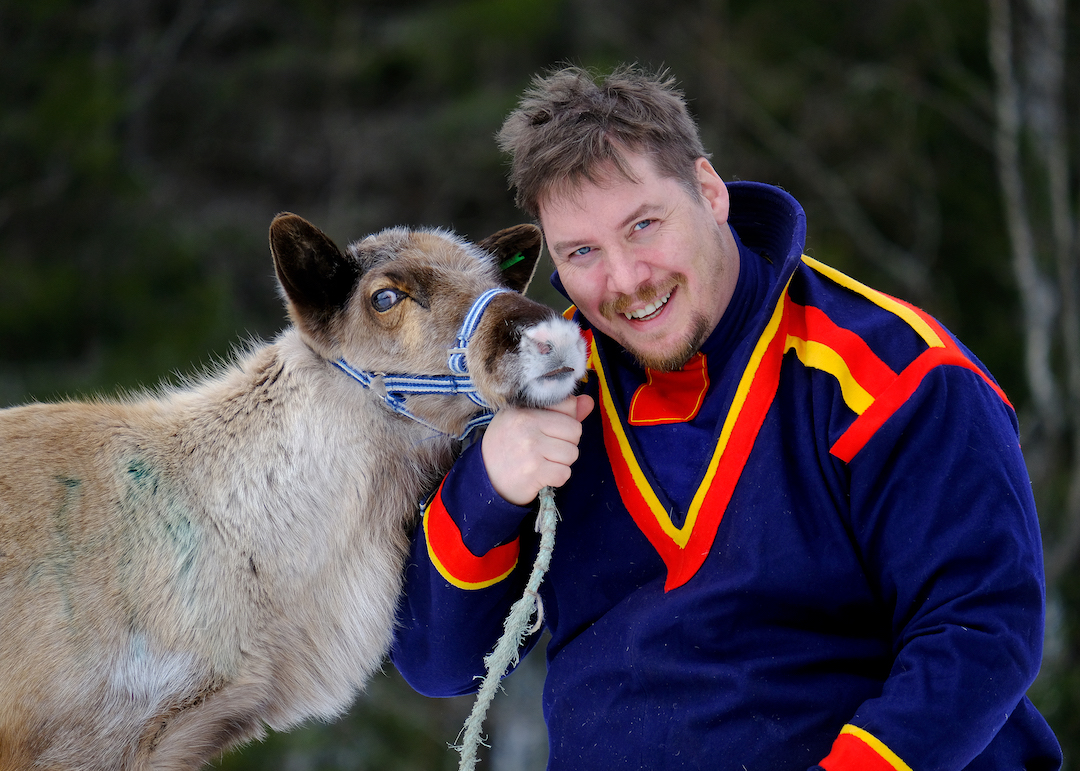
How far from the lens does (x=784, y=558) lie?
2.25 m

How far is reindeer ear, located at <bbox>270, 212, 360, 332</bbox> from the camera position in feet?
8.84

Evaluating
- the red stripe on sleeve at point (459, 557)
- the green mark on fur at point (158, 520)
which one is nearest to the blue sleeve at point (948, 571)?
the red stripe on sleeve at point (459, 557)

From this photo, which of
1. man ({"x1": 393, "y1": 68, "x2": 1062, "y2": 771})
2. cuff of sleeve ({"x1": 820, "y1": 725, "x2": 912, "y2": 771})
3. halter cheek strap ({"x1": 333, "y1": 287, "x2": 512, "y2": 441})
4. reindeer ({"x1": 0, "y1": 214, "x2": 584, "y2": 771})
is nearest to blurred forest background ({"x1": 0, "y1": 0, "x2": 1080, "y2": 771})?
reindeer ({"x1": 0, "y1": 214, "x2": 584, "y2": 771})

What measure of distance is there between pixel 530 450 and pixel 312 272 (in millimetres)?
924

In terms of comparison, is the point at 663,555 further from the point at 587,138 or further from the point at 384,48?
the point at 384,48

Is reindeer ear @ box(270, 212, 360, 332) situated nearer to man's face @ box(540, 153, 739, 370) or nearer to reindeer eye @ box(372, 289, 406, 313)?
reindeer eye @ box(372, 289, 406, 313)

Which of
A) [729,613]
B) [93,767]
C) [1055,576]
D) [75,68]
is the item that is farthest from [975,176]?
[93,767]

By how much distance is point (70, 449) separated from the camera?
265 centimetres

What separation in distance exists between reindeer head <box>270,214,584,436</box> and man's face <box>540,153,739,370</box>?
209 millimetres

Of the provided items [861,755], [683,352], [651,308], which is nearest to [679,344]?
[683,352]

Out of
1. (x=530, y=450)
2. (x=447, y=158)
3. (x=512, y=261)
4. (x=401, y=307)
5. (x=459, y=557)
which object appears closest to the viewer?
(x=530, y=450)

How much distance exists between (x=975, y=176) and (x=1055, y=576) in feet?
15.6

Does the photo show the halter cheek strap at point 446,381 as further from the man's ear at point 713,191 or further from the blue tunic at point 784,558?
the man's ear at point 713,191

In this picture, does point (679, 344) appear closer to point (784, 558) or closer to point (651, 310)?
point (651, 310)
